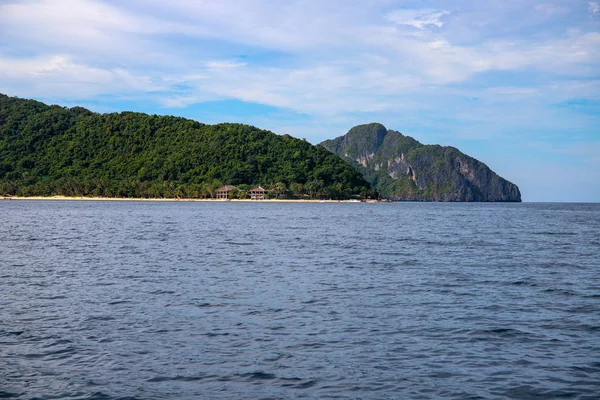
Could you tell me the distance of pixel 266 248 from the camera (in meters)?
46.0

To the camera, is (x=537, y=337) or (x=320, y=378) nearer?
(x=320, y=378)

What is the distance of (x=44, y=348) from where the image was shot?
50.4ft

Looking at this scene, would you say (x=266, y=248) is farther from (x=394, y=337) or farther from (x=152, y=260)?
(x=394, y=337)

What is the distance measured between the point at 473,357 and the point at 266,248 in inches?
1247

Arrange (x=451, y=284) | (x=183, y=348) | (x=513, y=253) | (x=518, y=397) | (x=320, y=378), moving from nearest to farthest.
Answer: (x=518, y=397), (x=320, y=378), (x=183, y=348), (x=451, y=284), (x=513, y=253)

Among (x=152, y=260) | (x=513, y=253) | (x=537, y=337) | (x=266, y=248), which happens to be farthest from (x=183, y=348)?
(x=513, y=253)

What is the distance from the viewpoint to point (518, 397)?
12422 mm

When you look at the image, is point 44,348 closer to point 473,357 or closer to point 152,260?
point 473,357

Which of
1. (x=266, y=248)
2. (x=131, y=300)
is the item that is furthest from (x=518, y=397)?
(x=266, y=248)

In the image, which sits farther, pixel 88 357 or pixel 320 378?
pixel 88 357

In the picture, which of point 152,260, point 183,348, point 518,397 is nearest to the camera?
point 518,397

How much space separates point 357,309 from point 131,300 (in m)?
9.56

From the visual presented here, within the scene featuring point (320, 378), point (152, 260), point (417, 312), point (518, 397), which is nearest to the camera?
point (518, 397)

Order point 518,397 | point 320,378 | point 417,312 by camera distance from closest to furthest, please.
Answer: point 518,397
point 320,378
point 417,312
